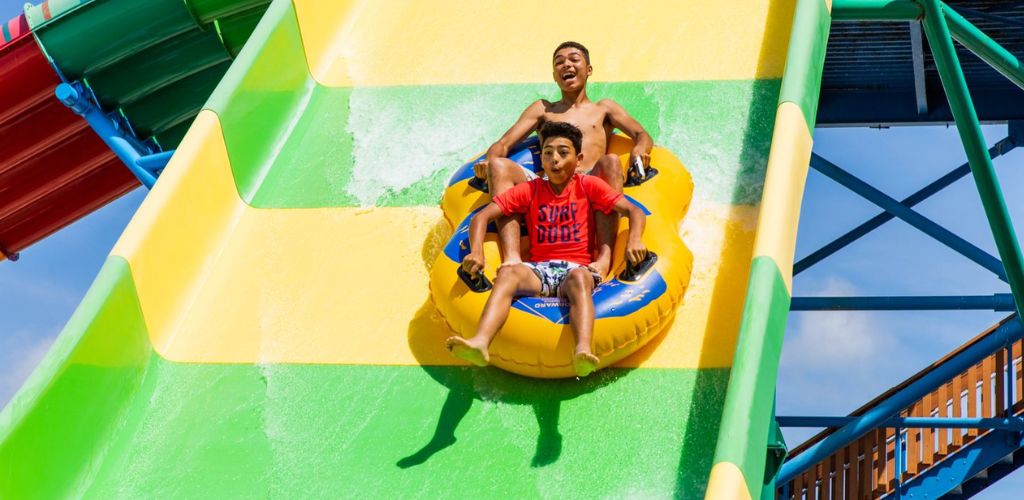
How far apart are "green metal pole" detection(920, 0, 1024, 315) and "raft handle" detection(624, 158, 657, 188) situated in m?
1.69

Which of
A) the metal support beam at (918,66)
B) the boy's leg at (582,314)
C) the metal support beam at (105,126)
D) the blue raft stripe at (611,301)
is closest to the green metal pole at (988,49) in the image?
the metal support beam at (918,66)

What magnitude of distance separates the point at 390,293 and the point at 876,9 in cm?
252

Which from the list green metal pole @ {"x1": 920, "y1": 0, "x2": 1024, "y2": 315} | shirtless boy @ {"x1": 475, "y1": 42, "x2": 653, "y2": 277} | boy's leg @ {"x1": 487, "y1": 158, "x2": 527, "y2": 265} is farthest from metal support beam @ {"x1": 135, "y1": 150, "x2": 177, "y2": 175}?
green metal pole @ {"x1": 920, "y1": 0, "x2": 1024, "y2": 315}

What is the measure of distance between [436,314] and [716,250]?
985 mm

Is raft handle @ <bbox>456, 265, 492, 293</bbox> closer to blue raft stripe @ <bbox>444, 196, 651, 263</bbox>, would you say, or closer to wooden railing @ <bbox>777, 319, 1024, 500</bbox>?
blue raft stripe @ <bbox>444, 196, 651, 263</bbox>

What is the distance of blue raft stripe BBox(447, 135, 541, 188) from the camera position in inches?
206

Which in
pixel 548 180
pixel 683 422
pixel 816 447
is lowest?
pixel 816 447

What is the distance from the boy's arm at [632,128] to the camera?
5.07 m

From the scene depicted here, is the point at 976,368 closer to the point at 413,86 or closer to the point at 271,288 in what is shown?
the point at 413,86

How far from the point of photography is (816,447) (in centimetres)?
822

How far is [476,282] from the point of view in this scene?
457 cm

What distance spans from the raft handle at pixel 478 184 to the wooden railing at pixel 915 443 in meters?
4.12

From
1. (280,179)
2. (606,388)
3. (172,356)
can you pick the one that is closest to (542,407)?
(606,388)

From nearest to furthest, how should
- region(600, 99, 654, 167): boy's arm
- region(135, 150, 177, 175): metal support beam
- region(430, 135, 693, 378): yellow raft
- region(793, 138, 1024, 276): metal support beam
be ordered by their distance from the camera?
region(430, 135, 693, 378): yellow raft
region(600, 99, 654, 167): boy's arm
region(135, 150, 177, 175): metal support beam
region(793, 138, 1024, 276): metal support beam
